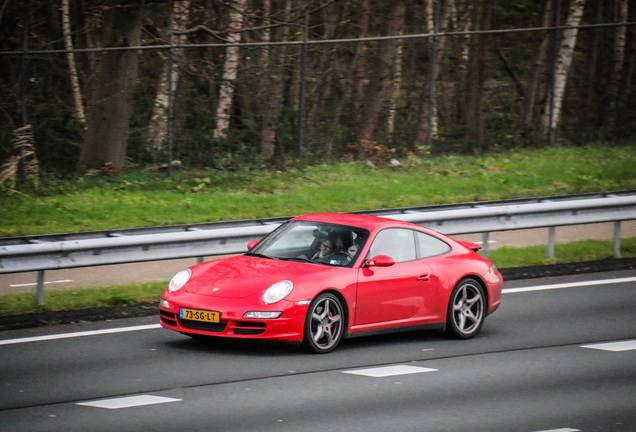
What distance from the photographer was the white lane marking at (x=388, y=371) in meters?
8.52

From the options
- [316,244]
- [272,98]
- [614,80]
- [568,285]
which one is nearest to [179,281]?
[316,244]

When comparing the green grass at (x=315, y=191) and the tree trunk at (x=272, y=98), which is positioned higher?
the tree trunk at (x=272, y=98)

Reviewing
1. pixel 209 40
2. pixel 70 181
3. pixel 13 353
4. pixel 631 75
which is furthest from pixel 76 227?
pixel 631 75

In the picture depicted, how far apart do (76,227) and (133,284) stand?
3328 millimetres

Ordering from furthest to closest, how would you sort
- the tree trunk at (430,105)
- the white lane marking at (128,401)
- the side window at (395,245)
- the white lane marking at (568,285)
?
the tree trunk at (430,105) < the white lane marking at (568,285) < the side window at (395,245) < the white lane marking at (128,401)

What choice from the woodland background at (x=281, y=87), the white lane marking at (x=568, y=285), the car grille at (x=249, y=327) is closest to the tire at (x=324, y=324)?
the car grille at (x=249, y=327)

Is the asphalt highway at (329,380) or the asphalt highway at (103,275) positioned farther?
the asphalt highway at (103,275)

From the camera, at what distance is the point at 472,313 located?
33.9 feet

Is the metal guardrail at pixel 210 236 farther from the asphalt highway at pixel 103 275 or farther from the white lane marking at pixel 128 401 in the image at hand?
the white lane marking at pixel 128 401

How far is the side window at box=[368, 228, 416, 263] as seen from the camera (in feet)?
32.3

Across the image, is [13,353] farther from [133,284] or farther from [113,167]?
[113,167]

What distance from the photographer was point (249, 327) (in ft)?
28.9

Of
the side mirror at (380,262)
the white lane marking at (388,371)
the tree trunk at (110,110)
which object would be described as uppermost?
the tree trunk at (110,110)

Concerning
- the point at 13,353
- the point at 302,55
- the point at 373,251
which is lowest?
the point at 13,353
